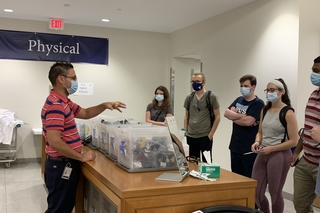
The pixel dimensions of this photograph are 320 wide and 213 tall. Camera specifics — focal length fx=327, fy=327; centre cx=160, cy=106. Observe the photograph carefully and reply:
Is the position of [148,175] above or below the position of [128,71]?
below

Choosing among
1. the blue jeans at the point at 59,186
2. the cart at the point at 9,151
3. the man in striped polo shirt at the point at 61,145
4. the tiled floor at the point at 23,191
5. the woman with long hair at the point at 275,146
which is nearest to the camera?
the man in striped polo shirt at the point at 61,145

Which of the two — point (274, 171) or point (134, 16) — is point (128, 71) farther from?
point (274, 171)

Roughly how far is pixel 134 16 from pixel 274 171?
149 inches

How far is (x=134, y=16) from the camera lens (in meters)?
5.52

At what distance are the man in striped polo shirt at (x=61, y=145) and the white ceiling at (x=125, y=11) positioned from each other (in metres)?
2.69

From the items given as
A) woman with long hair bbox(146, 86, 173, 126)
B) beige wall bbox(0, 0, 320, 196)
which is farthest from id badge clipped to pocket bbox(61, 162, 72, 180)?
beige wall bbox(0, 0, 320, 196)

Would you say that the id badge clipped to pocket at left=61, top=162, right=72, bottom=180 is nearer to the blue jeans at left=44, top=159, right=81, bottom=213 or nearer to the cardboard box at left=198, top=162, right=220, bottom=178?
the blue jeans at left=44, top=159, right=81, bottom=213

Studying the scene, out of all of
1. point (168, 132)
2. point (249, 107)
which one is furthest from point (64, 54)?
point (168, 132)

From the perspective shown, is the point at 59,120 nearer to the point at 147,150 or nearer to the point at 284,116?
the point at 147,150

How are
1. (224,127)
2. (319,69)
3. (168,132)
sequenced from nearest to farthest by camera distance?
1. (168,132)
2. (319,69)
3. (224,127)

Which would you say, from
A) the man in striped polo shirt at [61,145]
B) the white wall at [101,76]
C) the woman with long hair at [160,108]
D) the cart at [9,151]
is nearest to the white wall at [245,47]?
the white wall at [101,76]

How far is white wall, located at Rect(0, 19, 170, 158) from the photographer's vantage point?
5906 millimetres

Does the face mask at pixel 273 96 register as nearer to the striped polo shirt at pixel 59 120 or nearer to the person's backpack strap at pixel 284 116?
the person's backpack strap at pixel 284 116

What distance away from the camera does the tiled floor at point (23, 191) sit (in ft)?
11.8
